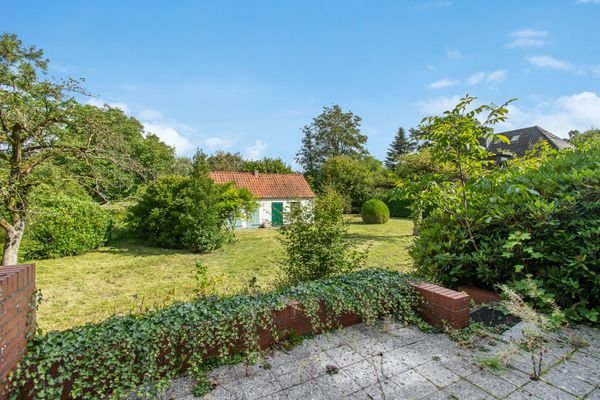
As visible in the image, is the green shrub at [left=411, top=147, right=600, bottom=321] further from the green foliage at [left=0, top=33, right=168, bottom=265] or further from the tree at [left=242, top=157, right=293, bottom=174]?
the tree at [left=242, top=157, right=293, bottom=174]

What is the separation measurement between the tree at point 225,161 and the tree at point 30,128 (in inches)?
805

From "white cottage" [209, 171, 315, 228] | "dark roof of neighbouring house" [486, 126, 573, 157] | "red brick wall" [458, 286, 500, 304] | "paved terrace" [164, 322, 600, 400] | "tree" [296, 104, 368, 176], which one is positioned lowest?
"paved terrace" [164, 322, 600, 400]

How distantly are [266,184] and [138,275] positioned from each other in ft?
38.3

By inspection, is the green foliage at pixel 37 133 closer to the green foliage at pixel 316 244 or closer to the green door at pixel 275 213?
the green foliage at pixel 316 244

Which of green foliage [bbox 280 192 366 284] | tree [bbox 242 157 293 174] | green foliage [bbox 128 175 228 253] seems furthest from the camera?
tree [bbox 242 157 293 174]

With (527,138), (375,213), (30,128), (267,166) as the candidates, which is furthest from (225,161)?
(527,138)

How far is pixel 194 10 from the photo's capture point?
5.12 metres

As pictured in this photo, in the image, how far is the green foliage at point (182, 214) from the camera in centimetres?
893

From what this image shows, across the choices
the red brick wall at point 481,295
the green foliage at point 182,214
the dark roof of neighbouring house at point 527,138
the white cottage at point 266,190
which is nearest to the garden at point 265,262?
the red brick wall at point 481,295

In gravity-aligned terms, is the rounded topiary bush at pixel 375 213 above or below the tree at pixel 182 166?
below

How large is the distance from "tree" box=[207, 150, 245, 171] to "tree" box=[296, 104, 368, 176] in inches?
313

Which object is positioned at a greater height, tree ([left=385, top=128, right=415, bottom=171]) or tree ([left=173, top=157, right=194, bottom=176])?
tree ([left=385, top=128, right=415, bottom=171])

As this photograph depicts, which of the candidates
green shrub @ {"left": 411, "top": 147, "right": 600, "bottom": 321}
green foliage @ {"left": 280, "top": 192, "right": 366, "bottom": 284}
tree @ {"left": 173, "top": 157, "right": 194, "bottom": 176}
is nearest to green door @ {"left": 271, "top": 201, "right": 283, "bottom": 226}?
green foliage @ {"left": 280, "top": 192, "right": 366, "bottom": 284}

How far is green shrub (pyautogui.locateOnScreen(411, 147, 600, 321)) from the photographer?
288 centimetres
